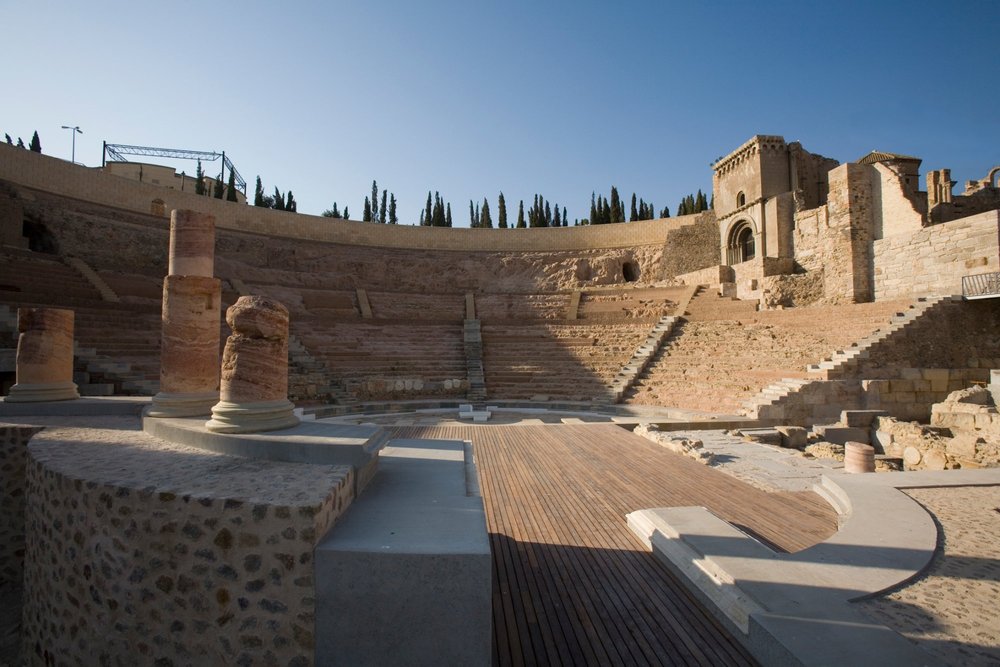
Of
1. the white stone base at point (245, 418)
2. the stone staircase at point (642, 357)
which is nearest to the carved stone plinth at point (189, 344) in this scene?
the white stone base at point (245, 418)

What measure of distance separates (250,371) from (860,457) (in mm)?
8094

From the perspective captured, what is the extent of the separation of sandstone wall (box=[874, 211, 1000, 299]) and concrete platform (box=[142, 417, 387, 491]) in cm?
1806

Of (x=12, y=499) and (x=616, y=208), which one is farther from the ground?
(x=616, y=208)

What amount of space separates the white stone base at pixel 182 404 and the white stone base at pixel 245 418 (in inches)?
66.1

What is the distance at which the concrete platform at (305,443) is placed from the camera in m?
4.07

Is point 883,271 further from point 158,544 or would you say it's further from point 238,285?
point 238,285

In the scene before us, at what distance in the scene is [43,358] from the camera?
7727mm

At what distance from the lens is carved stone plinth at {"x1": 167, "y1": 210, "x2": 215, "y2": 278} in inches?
259

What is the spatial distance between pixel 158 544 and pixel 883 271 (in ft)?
72.0

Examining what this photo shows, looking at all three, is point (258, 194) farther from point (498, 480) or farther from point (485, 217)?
point (498, 480)

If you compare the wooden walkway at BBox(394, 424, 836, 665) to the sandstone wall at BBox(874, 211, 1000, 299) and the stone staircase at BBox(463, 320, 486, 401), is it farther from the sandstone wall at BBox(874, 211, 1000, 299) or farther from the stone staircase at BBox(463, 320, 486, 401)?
the sandstone wall at BBox(874, 211, 1000, 299)

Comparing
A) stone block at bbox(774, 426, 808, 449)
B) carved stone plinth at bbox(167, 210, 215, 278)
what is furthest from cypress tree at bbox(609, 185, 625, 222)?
carved stone plinth at bbox(167, 210, 215, 278)

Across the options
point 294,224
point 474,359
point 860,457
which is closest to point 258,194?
point 294,224

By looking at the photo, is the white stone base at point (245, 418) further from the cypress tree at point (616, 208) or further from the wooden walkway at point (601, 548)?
the cypress tree at point (616, 208)
